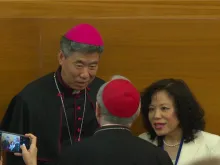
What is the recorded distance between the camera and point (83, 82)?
300 centimetres

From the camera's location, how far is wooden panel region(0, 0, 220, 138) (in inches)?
132

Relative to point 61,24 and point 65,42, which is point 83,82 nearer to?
point 65,42

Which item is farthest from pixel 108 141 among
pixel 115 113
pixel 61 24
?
pixel 61 24

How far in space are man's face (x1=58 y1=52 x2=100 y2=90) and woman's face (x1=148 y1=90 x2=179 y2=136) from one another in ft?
1.47

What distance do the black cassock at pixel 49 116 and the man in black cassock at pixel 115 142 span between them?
2.34 feet

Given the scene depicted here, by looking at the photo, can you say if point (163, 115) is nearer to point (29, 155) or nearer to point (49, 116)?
point (49, 116)

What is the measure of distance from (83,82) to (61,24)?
55 centimetres

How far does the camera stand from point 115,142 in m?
2.26

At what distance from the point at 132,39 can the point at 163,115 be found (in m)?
0.57

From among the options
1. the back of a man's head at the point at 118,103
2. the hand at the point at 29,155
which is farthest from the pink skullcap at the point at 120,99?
the hand at the point at 29,155

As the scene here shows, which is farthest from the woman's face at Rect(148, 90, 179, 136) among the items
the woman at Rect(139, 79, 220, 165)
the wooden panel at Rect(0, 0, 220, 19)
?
the wooden panel at Rect(0, 0, 220, 19)

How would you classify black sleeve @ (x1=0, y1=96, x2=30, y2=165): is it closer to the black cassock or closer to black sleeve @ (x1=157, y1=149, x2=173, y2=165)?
the black cassock

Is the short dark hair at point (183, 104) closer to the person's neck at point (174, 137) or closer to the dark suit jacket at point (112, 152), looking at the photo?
the person's neck at point (174, 137)

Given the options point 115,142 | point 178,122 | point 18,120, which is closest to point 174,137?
point 178,122
